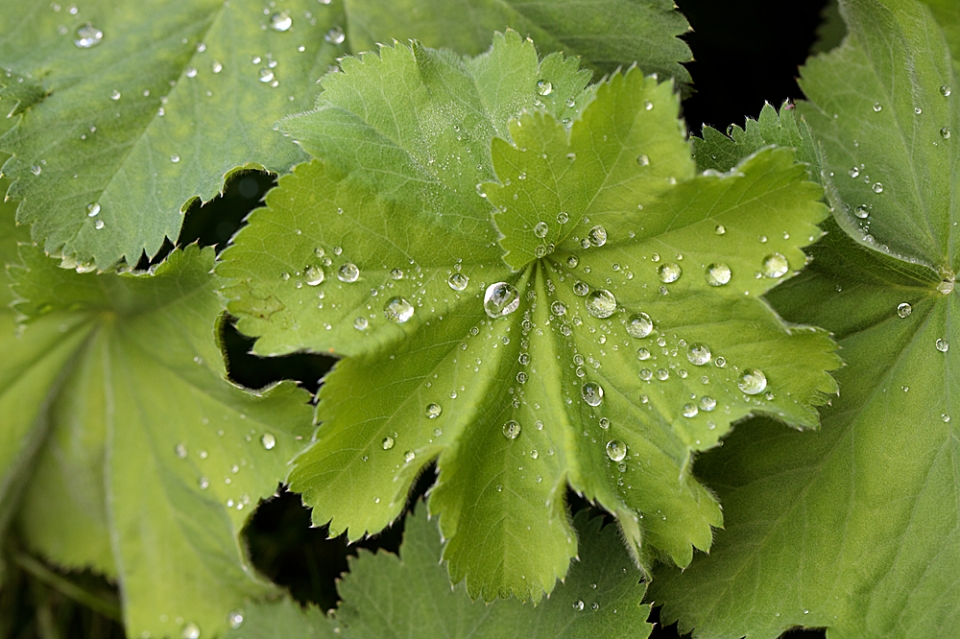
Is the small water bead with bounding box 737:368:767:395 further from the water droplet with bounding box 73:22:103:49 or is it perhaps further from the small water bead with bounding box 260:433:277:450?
the water droplet with bounding box 73:22:103:49

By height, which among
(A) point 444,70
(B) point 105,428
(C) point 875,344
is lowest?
(B) point 105,428

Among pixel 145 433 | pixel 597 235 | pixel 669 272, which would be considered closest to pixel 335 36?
pixel 597 235

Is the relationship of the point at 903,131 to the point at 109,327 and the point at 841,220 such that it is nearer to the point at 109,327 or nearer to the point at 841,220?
the point at 841,220

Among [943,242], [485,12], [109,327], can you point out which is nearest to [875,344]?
[943,242]

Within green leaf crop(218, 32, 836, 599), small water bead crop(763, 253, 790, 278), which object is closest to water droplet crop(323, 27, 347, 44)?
green leaf crop(218, 32, 836, 599)

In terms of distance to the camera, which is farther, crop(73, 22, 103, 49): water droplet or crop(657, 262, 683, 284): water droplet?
crop(73, 22, 103, 49): water droplet

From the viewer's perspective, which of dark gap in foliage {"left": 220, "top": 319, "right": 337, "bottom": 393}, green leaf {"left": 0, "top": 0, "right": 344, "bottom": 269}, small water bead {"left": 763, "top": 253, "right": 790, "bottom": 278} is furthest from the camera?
dark gap in foliage {"left": 220, "top": 319, "right": 337, "bottom": 393}

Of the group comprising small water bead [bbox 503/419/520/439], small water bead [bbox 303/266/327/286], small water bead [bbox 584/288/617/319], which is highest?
small water bead [bbox 303/266/327/286]
